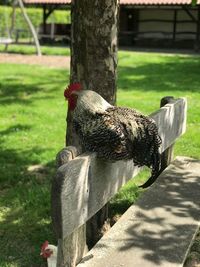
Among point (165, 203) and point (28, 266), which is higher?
point (165, 203)

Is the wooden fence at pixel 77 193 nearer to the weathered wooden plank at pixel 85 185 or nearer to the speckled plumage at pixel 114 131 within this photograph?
the weathered wooden plank at pixel 85 185

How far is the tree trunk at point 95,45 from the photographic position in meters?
4.37

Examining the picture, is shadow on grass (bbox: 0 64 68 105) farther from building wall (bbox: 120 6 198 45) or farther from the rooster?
building wall (bbox: 120 6 198 45)

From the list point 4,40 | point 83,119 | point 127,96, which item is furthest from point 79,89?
point 4,40

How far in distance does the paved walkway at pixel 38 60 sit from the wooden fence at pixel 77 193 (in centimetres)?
1372

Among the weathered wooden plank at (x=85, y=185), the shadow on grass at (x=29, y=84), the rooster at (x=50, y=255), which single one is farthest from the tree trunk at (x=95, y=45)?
the shadow on grass at (x=29, y=84)

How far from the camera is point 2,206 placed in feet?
18.5

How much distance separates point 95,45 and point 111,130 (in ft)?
3.79

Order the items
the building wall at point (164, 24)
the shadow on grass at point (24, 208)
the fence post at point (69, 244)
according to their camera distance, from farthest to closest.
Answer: the building wall at point (164, 24), the shadow on grass at point (24, 208), the fence post at point (69, 244)

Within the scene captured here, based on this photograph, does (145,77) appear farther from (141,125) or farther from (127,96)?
(141,125)

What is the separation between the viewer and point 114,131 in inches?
141

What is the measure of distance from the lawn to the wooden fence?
102cm

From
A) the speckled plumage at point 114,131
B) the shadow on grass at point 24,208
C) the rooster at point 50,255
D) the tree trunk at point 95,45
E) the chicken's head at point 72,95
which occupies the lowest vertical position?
the shadow on grass at point 24,208

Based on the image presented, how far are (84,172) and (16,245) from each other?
1.70 meters
